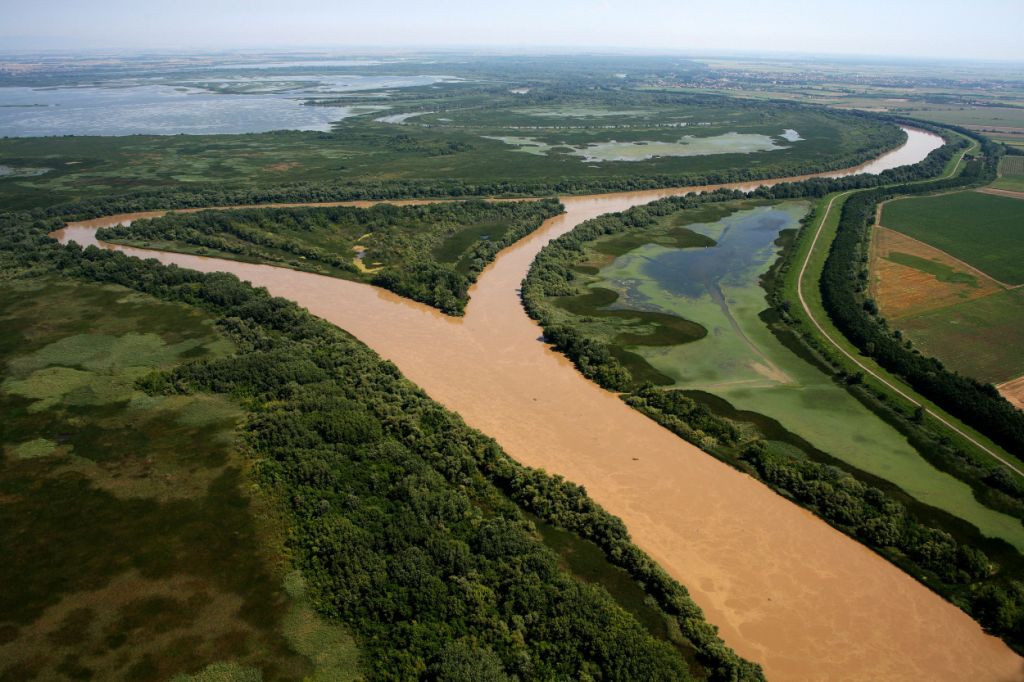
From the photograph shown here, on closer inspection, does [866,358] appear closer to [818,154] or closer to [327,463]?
[327,463]

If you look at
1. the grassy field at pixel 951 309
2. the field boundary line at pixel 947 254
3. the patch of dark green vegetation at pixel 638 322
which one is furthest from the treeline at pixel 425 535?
the field boundary line at pixel 947 254

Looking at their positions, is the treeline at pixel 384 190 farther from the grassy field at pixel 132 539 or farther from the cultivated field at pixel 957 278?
the grassy field at pixel 132 539

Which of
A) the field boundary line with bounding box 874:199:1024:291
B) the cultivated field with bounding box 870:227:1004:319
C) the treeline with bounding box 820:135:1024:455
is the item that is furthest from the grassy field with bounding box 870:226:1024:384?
the treeline with bounding box 820:135:1024:455

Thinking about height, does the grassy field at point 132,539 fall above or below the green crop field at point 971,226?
below

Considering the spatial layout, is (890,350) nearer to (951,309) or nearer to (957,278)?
(951,309)

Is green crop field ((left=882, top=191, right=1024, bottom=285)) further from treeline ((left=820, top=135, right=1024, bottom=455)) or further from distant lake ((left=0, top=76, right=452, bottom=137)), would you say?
distant lake ((left=0, top=76, right=452, bottom=137))
